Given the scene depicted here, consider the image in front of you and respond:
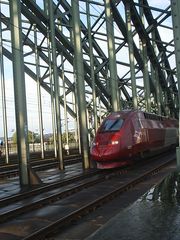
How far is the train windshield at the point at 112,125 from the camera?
2398 cm

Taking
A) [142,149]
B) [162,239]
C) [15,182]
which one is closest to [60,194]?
[15,182]

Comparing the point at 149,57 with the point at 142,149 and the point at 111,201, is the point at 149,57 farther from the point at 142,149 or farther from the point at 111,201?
the point at 111,201

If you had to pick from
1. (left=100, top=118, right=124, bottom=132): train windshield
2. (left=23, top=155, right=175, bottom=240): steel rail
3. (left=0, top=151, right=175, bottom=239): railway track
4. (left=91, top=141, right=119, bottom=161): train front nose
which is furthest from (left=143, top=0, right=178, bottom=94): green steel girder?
(left=23, top=155, right=175, bottom=240): steel rail

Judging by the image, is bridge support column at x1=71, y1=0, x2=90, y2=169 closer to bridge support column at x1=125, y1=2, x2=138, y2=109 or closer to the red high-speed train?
the red high-speed train

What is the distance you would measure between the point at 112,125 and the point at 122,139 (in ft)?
3.90

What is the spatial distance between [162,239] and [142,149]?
19.1m

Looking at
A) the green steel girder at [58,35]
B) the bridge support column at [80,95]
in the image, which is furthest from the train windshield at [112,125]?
the green steel girder at [58,35]

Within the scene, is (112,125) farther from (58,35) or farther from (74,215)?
(58,35)

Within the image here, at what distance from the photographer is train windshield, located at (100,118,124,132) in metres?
24.0

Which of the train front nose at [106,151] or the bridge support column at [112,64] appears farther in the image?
the bridge support column at [112,64]

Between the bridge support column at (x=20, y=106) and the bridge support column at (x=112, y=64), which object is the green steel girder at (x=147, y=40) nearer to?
the bridge support column at (x=112, y=64)

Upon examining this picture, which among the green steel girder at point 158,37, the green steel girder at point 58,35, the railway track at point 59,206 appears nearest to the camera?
the railway track at point 59,206

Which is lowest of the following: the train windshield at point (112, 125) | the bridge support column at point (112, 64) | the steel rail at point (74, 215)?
the steel rail at point (74, 215)

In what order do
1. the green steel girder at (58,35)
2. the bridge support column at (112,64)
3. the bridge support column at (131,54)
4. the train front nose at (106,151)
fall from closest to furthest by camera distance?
the train front nose at (106,151)
the bridge support column at (112,64)
the green steel girder at (58,35)
the bridge support column at (131,54)
